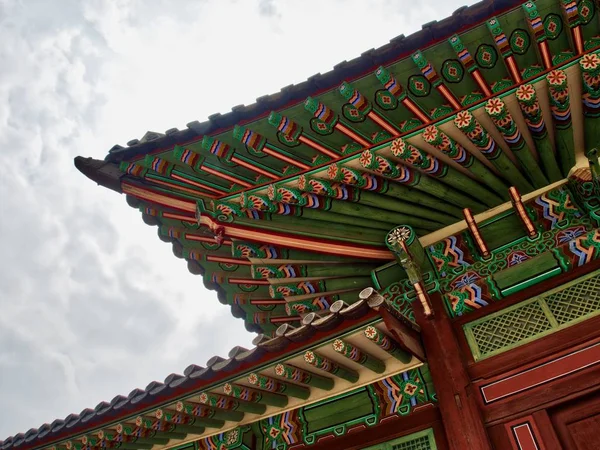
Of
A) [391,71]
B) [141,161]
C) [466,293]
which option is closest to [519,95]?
[391,71]

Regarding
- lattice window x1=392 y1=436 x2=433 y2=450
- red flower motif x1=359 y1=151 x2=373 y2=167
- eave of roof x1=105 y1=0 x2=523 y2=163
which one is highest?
eave of roof x1=105 y1=0 x2=523 y2=163

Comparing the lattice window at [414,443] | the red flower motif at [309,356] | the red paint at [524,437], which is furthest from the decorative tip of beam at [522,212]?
the red flower motif at [309,356]

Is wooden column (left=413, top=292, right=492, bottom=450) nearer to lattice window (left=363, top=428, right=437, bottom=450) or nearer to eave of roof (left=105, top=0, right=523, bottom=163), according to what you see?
lattice window (left=363, top=428, right=437, bottom=450)

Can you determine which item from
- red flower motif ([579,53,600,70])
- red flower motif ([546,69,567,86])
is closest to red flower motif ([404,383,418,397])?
red flower motif ([546,69,567,86])

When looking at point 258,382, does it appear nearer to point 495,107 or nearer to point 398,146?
point 398,146

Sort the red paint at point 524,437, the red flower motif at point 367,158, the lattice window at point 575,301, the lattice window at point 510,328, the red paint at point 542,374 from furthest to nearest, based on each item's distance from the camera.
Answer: the red flower motif at point 367,158 < the lattice window at point 510,328 < the lattice window at point 575,301 < the red paint at point 542,374 < the red paint at point 524,437

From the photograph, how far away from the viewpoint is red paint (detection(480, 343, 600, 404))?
12.5 ft

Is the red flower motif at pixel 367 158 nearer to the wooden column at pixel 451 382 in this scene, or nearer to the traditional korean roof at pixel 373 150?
the traditional korean roof at pixel 373 150

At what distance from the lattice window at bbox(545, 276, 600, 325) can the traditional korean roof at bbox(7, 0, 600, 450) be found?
0.59 feet

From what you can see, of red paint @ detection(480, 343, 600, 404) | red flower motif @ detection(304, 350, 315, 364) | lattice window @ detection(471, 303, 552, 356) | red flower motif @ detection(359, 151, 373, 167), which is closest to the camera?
red paint @ detection(480, 343, 600, 404)

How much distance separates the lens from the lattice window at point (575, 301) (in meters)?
4.09

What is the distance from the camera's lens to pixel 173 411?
495 centimetres

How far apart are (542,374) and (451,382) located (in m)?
0.69

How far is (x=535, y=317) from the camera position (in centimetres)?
425
